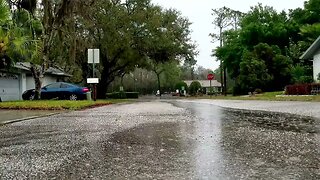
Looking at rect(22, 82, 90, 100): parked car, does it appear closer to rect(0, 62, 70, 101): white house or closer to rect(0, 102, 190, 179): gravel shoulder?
rect(0, 62, 70, 101): white house

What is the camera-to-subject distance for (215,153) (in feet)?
18.5

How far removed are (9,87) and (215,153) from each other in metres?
29.3

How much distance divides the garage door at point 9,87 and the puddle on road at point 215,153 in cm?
2496

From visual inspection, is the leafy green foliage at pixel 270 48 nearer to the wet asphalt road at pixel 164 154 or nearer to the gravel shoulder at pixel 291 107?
the gravel shoulder at pixel 291 107

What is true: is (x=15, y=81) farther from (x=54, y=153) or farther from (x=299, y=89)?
(x=54, y=153)

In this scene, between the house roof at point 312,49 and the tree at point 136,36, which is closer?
the house roof at point 312,49

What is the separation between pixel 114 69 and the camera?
46312mm

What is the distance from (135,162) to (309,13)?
45.0m

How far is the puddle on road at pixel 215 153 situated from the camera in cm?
442

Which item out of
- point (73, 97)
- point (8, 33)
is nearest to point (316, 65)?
point (73, 97)

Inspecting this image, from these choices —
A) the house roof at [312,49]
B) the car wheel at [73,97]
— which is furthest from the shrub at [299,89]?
the car wheel at [73,97]

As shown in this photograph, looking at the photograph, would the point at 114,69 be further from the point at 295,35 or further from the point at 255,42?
the point at 295,35

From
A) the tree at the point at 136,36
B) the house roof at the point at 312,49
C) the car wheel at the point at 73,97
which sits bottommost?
the car wheel at the point at 73,97

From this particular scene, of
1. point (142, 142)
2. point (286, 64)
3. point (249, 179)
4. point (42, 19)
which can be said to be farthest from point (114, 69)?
point (249, 179)
